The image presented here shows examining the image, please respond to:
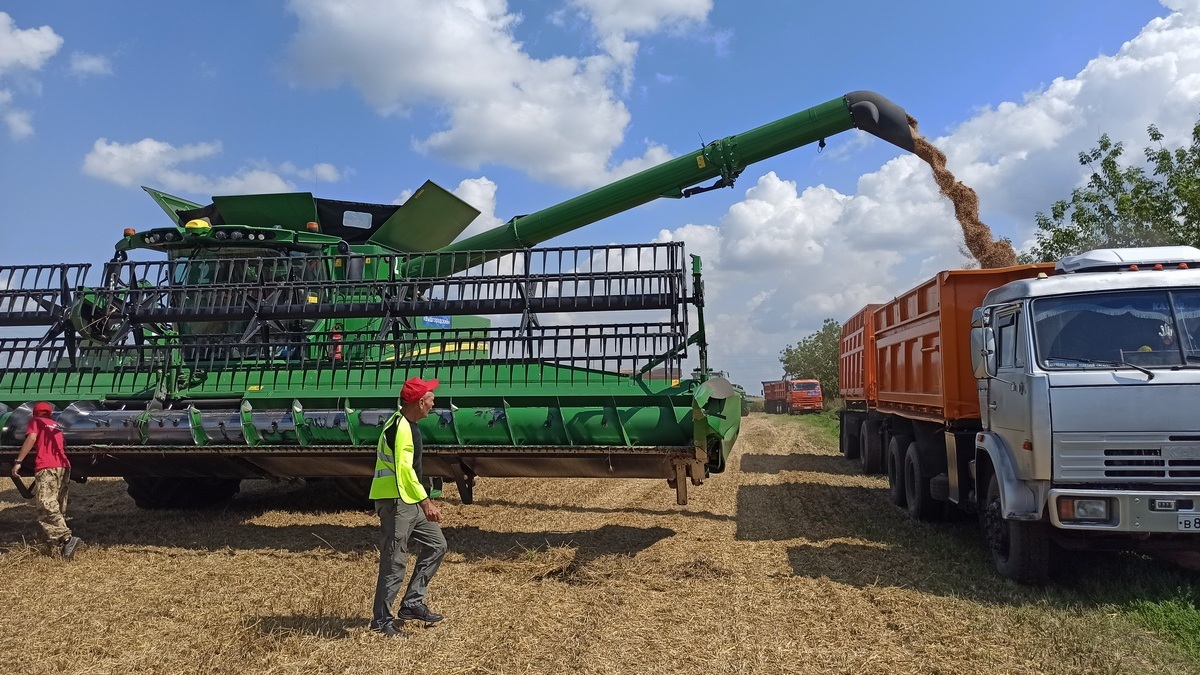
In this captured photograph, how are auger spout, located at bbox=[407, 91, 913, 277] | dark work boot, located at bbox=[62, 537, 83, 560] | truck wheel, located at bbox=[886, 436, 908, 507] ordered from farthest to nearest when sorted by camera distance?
auger spout, located at bbox=[407, 91, 913, 277], truck wheel, located at bbox=[886, 436, 908, 507], dark work boot, located at bbox=[62, 537, 83, 560]

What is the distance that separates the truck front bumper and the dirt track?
564mm

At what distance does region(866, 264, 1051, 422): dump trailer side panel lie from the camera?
712cm

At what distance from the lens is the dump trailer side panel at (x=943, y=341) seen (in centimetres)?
712

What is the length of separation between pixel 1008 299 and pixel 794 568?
268 centimetres

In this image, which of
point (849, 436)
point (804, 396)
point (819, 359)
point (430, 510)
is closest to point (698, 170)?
point (430, 510)

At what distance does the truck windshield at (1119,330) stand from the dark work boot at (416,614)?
14.6 ft

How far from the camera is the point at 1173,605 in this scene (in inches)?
195

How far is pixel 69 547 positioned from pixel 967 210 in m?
10.2

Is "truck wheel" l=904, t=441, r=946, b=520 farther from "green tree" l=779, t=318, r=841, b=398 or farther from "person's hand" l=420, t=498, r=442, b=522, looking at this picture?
"green tree" l=779, t=318, r=841, b=398

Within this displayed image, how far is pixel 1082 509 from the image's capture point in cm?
507

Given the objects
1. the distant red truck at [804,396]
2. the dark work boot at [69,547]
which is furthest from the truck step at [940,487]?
the distant red truck at [804,396]

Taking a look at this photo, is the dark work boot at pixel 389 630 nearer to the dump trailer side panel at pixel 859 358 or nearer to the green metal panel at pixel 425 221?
the green metal panel at pixel 425 221

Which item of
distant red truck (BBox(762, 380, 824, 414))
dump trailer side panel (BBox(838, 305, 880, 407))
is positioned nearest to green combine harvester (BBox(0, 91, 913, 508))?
dump trailer side panel (BBox(838, 305, 880, 407))

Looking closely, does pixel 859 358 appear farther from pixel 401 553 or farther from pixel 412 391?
pixel 401 553
